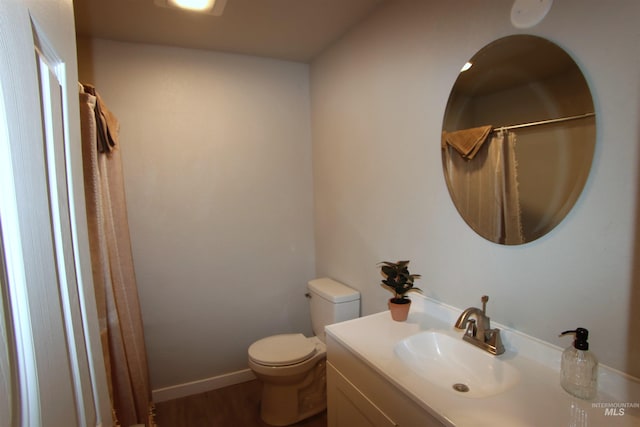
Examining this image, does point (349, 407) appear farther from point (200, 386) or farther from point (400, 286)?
point (200, 386)

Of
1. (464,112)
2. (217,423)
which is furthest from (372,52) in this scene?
(217,423)

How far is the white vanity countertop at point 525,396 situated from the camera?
877 millimetres

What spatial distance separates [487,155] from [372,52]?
959 millimetres

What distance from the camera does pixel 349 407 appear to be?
1375mm

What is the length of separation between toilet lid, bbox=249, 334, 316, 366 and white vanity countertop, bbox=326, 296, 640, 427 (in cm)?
83

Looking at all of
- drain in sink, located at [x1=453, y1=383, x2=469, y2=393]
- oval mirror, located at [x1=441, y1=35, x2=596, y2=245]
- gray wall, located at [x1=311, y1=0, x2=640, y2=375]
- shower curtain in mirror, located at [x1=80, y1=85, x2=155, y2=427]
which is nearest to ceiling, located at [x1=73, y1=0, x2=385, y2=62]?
gray wall, located at [x1=311, y1=0, x2=640, y2=375]

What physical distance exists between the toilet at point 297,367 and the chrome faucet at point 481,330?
93cm

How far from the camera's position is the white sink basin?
44.6 inches

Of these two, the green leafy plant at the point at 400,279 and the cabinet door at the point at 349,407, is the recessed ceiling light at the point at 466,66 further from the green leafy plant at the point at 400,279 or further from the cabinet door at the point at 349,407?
the cabinet door at the point at 349,407

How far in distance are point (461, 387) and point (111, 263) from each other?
156 centimetres

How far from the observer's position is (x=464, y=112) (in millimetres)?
1386

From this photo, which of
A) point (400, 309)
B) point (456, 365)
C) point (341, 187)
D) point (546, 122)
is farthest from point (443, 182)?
point (341, 187)

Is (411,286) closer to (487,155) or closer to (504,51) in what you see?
(487,155)

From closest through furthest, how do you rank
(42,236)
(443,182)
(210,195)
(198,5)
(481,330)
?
1. (42,236)
2. (481,330)
3. (443,182)
4. (198,5)
5. (210,195)
